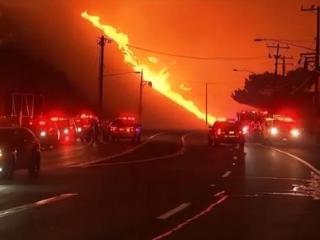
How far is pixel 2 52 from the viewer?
102m

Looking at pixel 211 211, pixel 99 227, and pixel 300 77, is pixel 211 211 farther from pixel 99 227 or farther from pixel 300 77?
pixel 300 77

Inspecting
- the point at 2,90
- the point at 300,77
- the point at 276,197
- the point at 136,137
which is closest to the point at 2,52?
the point at 2,90

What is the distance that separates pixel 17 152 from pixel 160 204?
803 cm

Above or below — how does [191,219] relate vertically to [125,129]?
below

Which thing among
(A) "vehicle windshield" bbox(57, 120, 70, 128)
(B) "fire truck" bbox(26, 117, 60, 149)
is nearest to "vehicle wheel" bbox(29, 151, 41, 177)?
(B) "fire truck" bbox(26, 117, 60, 149)

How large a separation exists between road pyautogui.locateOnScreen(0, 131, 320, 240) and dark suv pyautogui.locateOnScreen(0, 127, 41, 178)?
0.40m

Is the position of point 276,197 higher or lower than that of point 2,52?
lower

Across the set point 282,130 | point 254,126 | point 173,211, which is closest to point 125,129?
point 282,130

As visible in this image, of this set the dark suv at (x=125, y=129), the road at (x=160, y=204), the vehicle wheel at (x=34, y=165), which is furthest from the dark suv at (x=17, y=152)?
the dark suv at (x=125, y=129)

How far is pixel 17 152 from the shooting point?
22.6 m

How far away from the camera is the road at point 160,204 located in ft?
39.4

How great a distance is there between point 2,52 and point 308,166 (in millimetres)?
76941

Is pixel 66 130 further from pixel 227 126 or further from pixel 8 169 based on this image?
pixel 8 169

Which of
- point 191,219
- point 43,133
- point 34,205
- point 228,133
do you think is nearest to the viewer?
point 191,219
